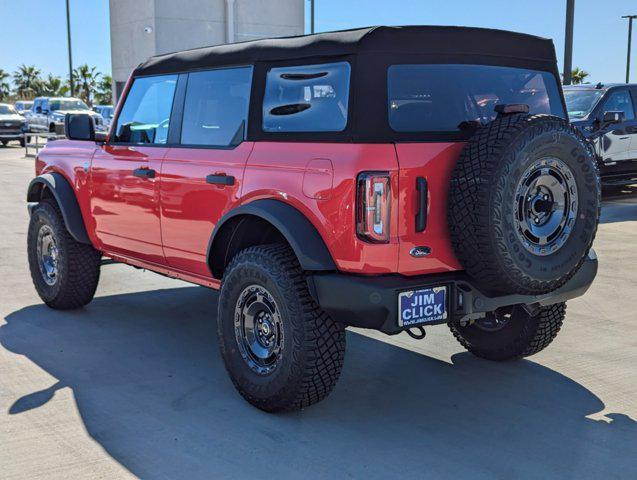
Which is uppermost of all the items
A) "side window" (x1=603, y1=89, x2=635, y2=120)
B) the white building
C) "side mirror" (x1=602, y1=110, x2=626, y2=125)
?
the white building

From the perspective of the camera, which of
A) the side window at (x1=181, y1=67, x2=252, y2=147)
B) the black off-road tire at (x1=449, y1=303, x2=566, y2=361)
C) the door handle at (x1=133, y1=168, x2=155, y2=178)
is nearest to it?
the side window at (x1=181, y1=67, x2=252, y2=147)

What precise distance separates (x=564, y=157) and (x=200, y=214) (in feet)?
6.85

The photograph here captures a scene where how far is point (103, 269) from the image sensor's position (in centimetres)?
797

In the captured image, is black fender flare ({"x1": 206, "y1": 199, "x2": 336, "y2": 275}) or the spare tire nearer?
the spare tire

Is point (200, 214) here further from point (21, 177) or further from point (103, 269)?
point (21, 177)

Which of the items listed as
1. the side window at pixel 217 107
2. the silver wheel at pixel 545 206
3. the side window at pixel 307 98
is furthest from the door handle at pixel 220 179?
the silver wheel at pixel 545 206

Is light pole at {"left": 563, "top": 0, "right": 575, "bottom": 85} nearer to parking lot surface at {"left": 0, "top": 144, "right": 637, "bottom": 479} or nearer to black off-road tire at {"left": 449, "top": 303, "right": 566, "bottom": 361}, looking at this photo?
parking lot surface at {"left": 0, "top": 144, "right": 637, "bottom": 479}

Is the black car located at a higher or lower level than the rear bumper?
higher

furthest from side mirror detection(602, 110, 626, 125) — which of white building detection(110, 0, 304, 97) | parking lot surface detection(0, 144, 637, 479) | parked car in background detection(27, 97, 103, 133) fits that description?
parked car in background detection(27, 97, 103, 133)

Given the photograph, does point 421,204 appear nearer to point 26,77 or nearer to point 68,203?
point 68,203


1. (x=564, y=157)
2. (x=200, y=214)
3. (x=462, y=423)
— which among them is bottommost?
(x=462, y=423)

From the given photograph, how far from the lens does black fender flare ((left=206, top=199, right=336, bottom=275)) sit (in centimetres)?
375

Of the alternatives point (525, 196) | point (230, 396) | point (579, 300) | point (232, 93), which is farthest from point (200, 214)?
point (579, 300)

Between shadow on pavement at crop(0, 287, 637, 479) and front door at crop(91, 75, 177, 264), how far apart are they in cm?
71
